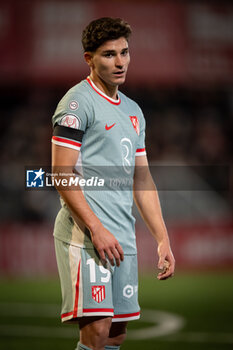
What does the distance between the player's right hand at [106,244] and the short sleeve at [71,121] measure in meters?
0.47

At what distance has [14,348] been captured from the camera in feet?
22.7

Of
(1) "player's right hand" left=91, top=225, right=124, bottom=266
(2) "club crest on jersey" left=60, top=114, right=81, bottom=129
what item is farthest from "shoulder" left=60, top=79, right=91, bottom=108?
A: (1) "player's right hand" left=91, top=225, right=124, bottom=266

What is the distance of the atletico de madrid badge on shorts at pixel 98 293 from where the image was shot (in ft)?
13.7

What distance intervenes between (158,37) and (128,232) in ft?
35.1

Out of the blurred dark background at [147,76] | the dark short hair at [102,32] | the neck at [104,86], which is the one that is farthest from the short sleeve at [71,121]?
the blurred dark background at [147,76]

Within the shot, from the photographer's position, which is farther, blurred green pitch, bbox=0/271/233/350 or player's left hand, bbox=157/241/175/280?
blurred green pitch, bbox=0/271/233/350

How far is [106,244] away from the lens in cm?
405

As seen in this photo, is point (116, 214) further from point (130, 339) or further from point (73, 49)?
point (73, 49)

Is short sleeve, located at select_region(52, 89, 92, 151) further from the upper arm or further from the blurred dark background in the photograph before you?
the blurred dark background

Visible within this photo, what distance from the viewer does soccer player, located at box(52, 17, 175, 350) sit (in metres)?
4.11

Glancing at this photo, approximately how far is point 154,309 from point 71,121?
5587 mm

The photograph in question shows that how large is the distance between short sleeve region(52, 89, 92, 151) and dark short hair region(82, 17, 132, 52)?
33cm

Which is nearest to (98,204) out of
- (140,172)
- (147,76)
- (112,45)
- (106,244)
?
(106,244)

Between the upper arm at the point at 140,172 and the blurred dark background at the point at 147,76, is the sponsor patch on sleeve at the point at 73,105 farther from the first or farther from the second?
the blurred dark background at the point at 147,76
